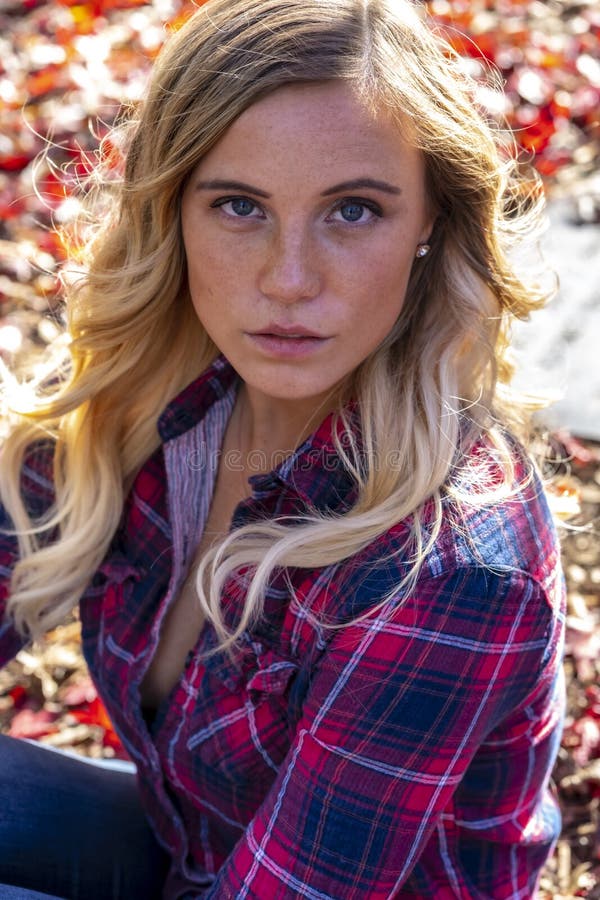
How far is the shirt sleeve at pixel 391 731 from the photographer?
1552 millimetres

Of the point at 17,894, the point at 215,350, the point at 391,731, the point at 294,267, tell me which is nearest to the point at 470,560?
the point at 391,731

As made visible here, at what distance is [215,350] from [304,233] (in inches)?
20.7

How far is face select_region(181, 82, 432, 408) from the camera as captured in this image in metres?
1.59

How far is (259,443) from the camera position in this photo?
2057mm

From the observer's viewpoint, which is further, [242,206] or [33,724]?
[33,724]

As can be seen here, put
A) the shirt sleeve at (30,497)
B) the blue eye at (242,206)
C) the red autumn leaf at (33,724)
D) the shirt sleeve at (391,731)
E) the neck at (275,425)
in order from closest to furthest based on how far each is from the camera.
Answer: the shirt sleeve at (391,731) → the blue eye at (242,206) → the neck at (275,425) → the shirt sleeve at (30,497) → the red autumn leaf at (33,724)

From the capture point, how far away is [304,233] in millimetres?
1638

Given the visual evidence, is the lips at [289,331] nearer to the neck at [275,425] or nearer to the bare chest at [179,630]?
the neck at [275,425]

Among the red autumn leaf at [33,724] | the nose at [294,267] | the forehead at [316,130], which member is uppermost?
the forehead at [316,130]

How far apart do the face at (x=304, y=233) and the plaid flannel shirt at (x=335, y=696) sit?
0.18 meters

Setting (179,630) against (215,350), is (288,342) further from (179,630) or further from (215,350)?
(179,630)

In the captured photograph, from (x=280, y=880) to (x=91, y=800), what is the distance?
0.68 meters

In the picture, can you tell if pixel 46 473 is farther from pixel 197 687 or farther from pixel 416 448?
pixel 416 448

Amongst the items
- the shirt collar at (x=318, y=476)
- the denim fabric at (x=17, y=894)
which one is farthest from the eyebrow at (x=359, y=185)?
the denim fabric at (x=17, y=894)
